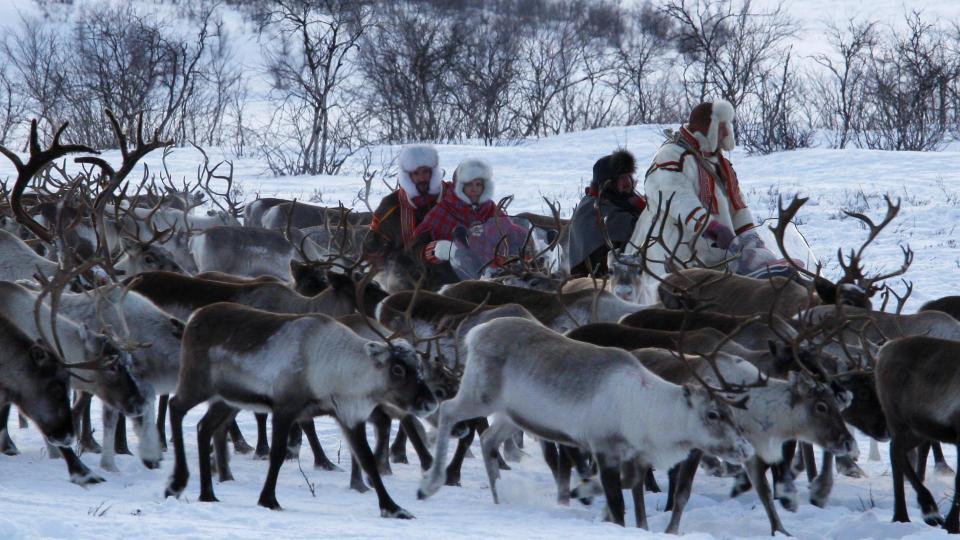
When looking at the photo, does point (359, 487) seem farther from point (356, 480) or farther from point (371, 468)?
point (371, 468)

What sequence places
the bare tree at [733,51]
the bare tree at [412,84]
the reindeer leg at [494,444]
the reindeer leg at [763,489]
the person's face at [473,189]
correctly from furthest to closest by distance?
the bare tree at [412,84]
the bare tree at [733,51]
the person's face at [473,189]
the reindeer leg at [494,444]
the reindeer leg at [763,489]

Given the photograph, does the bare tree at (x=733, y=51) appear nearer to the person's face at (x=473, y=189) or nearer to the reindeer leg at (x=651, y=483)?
the person's face at (x=473, y=189)

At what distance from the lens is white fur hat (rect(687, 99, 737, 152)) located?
27.5 ft

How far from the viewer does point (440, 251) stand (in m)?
8.62

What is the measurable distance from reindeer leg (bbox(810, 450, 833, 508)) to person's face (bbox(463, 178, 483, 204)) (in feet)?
12.2

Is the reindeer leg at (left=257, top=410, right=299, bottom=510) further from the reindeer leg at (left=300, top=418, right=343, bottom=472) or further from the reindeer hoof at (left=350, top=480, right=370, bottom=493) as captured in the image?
the reindeer leg at (left=300, top=418, right=343, bottom=472)

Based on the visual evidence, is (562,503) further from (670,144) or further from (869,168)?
(869,168)

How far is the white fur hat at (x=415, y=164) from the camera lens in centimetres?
910

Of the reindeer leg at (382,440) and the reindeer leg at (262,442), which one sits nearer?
the reindeer leg at (382,440)

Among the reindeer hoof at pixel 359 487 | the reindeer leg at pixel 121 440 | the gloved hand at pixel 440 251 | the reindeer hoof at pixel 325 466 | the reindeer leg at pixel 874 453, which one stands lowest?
the reindeer leg at pixel 874 453

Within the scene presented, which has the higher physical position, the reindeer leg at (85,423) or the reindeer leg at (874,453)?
the reindeer leg at (85,423)

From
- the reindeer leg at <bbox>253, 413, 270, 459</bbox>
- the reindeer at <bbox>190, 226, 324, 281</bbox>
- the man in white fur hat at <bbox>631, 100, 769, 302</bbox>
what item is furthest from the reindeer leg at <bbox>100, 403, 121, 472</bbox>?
the reindeer at <bbox>190, 226, 324, 281</bbox>

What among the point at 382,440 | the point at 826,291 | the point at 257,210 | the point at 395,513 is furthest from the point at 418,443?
the point at 257,210

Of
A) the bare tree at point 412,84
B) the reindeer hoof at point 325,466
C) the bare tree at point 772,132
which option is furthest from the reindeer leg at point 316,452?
the bare tree at point 412,84
